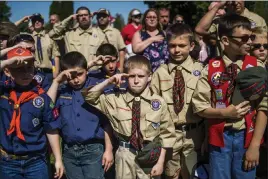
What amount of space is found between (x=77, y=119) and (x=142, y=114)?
0.69 metres

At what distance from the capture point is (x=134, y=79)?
3279mm

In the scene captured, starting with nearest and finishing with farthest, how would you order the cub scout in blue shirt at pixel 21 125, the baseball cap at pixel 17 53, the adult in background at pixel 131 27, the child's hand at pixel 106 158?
the baseball cap at pixel 17 53 → the cub scout in blue shirt at pixel 21 125 → the child's hand at pixel 106 158 → the adult in background at pixel 131 27

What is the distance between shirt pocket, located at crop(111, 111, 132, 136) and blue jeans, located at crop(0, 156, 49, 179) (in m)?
0.83

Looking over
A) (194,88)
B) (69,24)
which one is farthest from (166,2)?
(194,88)

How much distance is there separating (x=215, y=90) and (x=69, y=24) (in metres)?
4.18

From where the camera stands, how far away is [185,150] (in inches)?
144

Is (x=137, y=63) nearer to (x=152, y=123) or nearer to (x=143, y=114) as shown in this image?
(x=143, y=114)

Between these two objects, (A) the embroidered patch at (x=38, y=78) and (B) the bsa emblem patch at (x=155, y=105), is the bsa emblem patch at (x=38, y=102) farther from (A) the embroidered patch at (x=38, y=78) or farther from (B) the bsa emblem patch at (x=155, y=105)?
(B) the bsa emblem patch at (x=155, y=105)

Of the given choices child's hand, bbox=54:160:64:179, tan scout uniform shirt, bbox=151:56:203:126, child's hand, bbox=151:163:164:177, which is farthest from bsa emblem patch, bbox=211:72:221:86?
child's hand, bbox=54:160:64:179

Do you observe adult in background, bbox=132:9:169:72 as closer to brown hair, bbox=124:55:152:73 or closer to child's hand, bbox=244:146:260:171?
brown hair, bbox=124:55:152:73

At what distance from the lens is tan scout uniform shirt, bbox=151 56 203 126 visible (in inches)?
141

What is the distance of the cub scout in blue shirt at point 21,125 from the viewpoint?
10.1 ft

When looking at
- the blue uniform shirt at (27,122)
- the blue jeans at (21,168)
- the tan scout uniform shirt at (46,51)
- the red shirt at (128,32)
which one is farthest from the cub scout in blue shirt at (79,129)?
the tan scout uniform shirt at (46,51)

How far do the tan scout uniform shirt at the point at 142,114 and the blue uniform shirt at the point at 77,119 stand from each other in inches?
6.2
